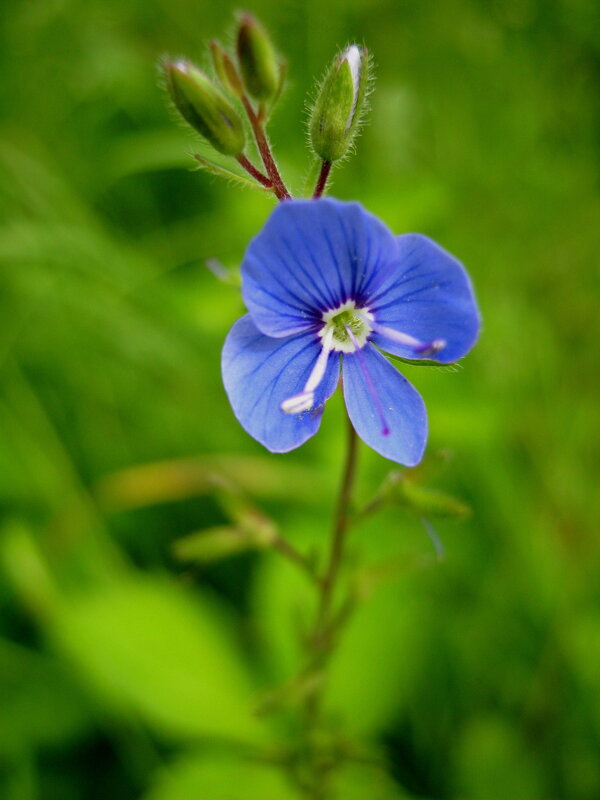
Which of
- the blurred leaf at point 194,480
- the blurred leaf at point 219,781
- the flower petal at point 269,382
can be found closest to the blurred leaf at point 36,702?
the blurred leaf at point 219,781

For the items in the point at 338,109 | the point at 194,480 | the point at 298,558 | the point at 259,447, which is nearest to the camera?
Result: the point at 338,109

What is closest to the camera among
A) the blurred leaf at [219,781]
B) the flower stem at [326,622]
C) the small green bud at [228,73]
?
the small green bud at [228,73]

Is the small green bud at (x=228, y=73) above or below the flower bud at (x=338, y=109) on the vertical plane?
above

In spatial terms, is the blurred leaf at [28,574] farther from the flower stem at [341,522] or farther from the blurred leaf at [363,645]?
the flower stem at [341,522]

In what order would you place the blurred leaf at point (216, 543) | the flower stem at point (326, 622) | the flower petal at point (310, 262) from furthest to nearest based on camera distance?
the blurred leaf at point (216, 543) → the flower stem at point (326, 622) → the flower petal at point (310, 262)

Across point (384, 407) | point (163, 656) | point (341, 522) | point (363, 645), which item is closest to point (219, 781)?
point (163, 656)

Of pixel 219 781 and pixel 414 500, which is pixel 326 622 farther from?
pixel 219 781

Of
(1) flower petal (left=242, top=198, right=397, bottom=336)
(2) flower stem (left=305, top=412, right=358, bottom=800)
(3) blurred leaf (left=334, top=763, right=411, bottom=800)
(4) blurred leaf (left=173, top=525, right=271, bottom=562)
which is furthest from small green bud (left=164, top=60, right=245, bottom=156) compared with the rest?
(3) blurred leaf (left=334, top=763, right=411, bottom=800)

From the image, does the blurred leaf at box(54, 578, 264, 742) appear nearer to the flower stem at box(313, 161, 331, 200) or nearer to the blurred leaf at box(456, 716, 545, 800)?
the blurred leaf at box(456, 716, 545, 800)
